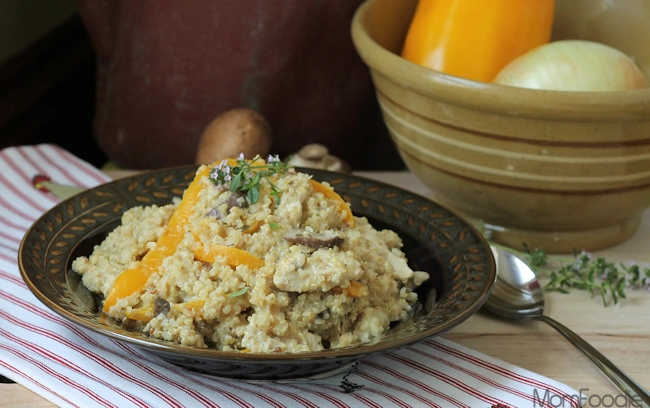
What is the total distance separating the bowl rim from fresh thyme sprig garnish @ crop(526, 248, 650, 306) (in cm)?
26

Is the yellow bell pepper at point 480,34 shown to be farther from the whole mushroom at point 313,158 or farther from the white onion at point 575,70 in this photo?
the whole mushroom at point 313,158

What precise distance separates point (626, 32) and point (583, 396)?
90 cm

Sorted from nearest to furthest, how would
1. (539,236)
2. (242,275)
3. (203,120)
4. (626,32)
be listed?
(242,275) → (539,236) → (626,32) → (203,120)

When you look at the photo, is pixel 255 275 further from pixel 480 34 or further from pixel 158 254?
pixel 480 34

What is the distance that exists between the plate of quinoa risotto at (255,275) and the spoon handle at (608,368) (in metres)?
0.17

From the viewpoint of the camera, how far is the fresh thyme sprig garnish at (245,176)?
3.33 ft

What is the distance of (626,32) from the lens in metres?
1.56

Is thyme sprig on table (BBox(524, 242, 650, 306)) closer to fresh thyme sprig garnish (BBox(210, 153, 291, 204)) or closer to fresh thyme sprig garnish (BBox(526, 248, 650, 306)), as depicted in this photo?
fresh thyme sprig garnish (BBox(526, 248, 650, 306))

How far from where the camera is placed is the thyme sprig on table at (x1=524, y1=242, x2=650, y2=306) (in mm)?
1246

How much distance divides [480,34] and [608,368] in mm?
674

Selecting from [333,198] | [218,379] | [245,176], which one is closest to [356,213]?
[333,198]

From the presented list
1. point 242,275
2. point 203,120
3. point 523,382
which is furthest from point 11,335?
point 203,120

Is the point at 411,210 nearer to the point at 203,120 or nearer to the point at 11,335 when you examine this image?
the point at 11,335

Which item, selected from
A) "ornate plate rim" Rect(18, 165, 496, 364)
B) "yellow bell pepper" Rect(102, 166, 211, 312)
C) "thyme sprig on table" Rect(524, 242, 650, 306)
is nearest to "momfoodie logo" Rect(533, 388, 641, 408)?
"ornate plate rim" Rect(18, 165, 496, 364)
